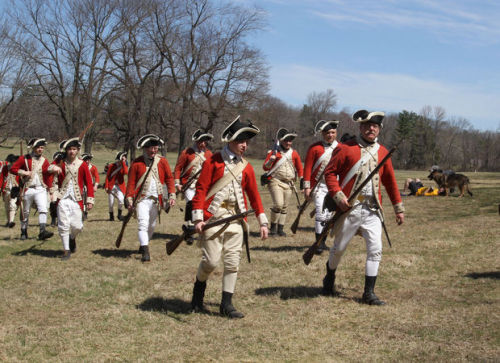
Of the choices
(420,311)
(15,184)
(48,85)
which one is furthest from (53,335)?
(48,85)

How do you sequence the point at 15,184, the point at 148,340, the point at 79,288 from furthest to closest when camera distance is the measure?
the point at 15,184, the point at 79,288, the point at 148,340

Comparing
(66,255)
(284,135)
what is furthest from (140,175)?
(284,135)

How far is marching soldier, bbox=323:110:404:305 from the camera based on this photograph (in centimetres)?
665

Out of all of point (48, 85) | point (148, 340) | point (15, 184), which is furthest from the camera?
point (48, 85)

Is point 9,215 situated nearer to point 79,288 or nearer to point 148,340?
point 79,288

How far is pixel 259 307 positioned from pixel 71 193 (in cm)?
491

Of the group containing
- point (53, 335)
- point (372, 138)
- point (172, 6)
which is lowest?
point (53, 335)

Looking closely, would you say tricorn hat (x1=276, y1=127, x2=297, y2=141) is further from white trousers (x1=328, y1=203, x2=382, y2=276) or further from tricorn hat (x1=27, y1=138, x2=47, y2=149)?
white trousers (x1=328, y1=203, x2=382, y2=276)

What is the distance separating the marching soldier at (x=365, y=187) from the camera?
21.8ft

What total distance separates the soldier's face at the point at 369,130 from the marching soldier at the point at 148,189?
418cm

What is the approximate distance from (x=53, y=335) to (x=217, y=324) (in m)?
1.81

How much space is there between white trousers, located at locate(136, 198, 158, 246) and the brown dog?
51.2 ft

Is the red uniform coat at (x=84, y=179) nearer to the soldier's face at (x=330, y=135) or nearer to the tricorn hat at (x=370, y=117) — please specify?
the soldier's face at (x=330, y=135)

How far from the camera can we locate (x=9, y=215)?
14.7 meters
